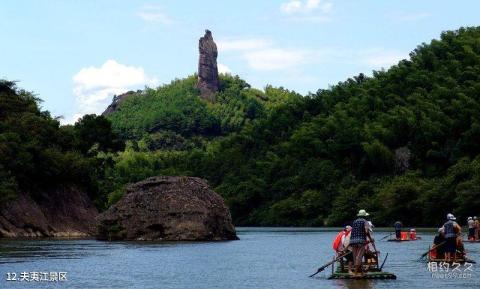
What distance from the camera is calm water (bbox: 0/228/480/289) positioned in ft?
127

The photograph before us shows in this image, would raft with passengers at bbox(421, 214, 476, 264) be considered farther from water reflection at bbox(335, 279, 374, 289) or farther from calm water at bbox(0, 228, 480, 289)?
water reflection at bbox(335, 279, 374, 289)

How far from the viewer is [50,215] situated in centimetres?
9631

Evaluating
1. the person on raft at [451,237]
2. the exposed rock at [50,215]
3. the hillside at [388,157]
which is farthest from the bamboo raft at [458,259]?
the hillside at [388,157]

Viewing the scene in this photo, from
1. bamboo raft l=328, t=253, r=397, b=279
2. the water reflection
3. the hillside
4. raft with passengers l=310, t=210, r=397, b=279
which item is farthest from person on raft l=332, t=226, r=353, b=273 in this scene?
the hillside

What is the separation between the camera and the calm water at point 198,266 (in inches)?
1524

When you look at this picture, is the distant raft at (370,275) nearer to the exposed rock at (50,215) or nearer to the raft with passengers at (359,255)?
the raft with passengers at (359,255)

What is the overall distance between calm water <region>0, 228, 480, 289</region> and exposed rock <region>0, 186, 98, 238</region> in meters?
21.3

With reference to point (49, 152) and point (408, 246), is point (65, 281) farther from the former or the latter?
point (49, 152)

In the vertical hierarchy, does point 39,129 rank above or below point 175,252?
above

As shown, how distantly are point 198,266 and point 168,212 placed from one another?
24959 mm

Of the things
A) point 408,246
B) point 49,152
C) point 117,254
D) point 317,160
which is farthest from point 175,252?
point 317,160

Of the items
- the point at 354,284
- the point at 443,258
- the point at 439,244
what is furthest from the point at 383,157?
the point at 354,284

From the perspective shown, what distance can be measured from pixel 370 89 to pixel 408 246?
11770 cm

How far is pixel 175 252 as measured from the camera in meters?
61.0
